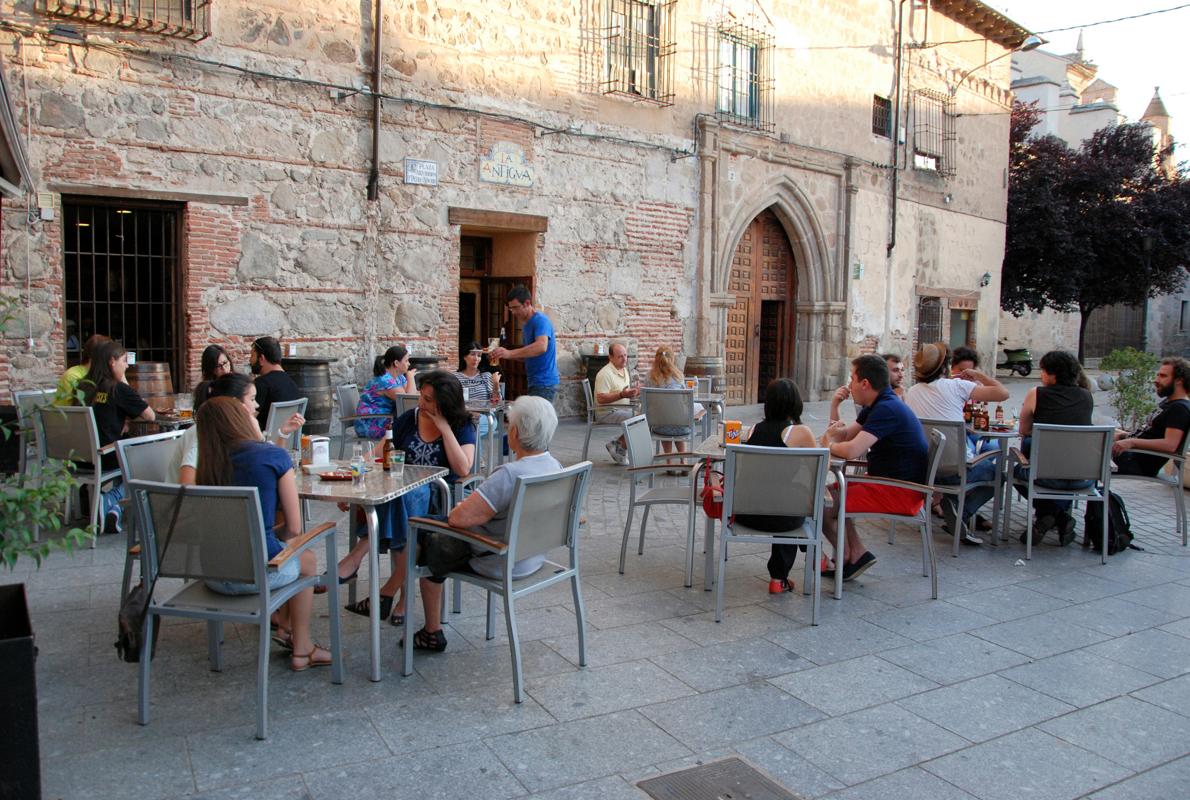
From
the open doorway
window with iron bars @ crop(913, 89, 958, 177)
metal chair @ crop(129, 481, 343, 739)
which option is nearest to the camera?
metal chair @ crop(129, 481, 343, 739)

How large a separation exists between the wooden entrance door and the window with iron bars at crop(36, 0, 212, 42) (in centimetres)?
868

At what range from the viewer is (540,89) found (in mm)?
11656

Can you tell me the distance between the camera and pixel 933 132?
1855 cm

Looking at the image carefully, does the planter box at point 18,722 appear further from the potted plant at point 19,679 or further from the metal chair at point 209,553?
the metal chair at point 209,553

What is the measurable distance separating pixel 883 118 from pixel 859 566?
14031mm

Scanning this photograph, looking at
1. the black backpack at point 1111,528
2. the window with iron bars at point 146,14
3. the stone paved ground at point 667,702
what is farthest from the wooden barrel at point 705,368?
the stone paved ground at point 667,702

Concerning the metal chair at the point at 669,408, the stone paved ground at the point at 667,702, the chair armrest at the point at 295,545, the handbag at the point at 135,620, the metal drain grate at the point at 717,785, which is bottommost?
the metal drain grate at the point at 717,785

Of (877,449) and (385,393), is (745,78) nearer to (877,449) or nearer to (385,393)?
(385,393)

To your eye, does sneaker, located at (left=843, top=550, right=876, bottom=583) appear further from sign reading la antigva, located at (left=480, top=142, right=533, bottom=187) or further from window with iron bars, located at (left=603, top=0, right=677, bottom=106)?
window with iron bars, located at (left=603, top=0, right=677, bottom=106)

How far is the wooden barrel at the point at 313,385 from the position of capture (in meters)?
9.09

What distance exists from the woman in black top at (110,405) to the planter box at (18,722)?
3.77 metres

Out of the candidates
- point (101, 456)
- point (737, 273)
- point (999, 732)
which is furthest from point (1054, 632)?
point (737, 273)

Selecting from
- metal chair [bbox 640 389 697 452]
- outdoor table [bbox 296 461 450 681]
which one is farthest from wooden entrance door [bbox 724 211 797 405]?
outdoor table [bbox 296 461 450 681]

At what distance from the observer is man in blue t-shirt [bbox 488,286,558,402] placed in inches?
302
